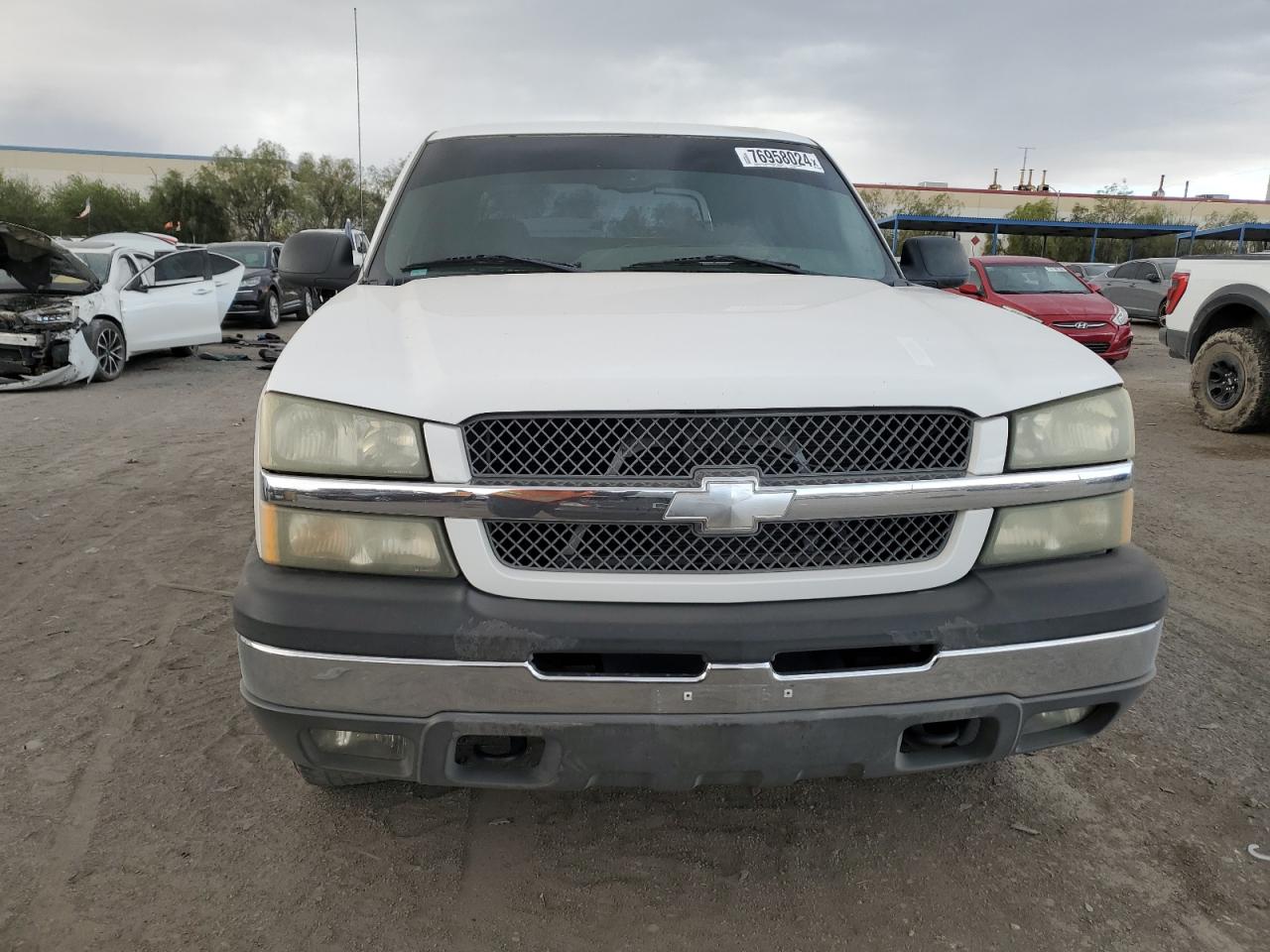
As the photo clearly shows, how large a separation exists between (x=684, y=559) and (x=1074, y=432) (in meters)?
0.93

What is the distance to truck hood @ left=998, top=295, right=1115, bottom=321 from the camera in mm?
12297

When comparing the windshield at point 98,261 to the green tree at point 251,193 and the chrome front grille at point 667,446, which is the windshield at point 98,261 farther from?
the green tree at point 251,193

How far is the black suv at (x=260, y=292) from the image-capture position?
16078 millimetres

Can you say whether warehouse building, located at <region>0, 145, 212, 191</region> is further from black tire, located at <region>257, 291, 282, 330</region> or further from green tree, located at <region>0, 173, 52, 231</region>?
black tire, located at <region>257, 291, 282, 330</region>

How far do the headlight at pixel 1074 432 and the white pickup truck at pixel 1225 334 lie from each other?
23.7 ft

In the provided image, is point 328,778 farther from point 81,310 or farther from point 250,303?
point 250,303

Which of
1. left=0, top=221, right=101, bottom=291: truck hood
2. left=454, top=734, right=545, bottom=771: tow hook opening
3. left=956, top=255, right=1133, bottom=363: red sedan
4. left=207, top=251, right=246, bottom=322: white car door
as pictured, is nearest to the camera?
left=454, top=734, right=545, bottom=771: tow hook opening

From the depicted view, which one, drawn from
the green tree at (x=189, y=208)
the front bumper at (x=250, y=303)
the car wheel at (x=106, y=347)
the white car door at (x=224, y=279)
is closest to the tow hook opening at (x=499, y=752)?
the car wheel at (x=106, y=347)

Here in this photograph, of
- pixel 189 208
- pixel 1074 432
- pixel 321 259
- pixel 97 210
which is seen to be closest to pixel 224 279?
pixel 321 259

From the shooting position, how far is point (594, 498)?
1863 millimetres

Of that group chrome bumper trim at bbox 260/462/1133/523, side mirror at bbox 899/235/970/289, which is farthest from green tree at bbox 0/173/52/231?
chrome bumper trim at bbox 260/462/1133/523

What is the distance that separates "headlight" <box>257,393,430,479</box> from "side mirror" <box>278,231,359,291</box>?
1.64 m

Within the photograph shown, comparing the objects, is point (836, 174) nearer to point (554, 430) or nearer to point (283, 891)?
point (554, 430)

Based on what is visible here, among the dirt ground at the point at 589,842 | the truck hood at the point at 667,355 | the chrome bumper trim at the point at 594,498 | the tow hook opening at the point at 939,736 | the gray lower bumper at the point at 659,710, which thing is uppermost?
the truck hood at the point at 667,355
